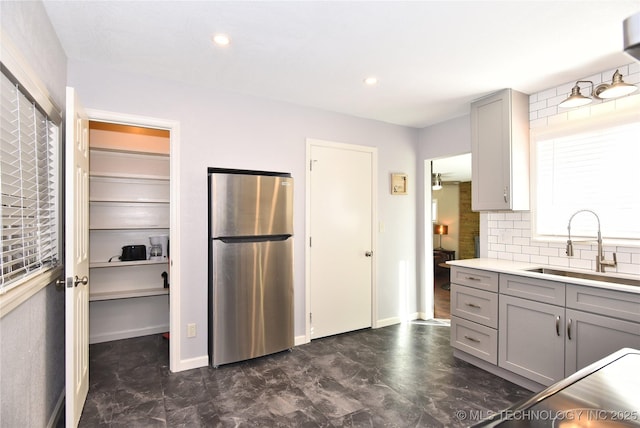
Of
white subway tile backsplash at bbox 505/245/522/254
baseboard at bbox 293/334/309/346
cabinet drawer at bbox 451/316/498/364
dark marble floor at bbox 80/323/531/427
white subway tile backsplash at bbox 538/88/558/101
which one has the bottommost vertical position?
dark marble floor at bbox 80/323/531/427

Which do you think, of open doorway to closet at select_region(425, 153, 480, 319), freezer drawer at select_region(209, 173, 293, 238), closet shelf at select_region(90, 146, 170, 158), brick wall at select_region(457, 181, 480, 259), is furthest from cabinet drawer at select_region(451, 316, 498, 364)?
brick wall at select_region(457, 181, 480, 259)

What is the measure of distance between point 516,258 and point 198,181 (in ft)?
9.96

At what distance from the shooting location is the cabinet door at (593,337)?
195 centimetres

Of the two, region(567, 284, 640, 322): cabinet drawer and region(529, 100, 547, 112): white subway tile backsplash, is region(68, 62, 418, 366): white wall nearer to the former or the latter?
region(529, 100, 547, 112): white subway tile backsplash

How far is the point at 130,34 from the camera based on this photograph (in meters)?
2.05

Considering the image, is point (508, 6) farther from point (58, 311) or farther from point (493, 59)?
point (58, 311)

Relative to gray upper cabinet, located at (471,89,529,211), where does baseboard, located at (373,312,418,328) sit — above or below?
below

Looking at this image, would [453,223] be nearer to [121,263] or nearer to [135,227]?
[135,227]

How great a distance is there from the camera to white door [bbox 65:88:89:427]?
1792mm

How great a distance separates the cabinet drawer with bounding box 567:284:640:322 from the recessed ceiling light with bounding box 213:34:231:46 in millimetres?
2798

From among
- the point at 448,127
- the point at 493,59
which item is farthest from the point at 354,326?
the point at 493,59

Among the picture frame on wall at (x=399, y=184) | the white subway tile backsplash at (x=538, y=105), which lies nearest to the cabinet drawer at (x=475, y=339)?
the picture frame on wall at (x=399, y=184)

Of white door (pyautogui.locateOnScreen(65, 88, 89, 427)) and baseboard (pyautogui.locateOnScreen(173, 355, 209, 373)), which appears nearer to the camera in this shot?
white door (pyautogui.locateOnScreen(65, 88, 89, 427))

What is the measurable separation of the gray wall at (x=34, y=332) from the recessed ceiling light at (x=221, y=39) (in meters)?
0.89
